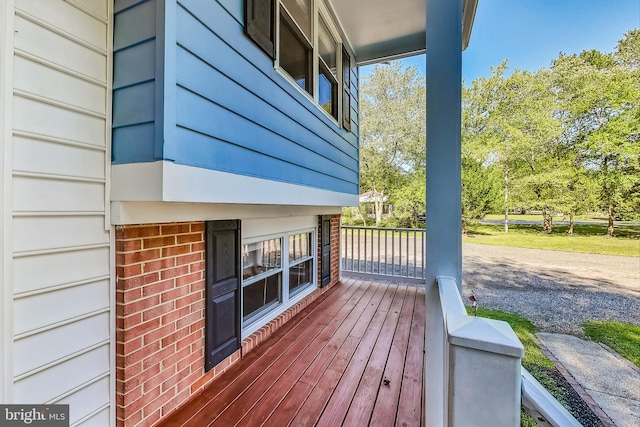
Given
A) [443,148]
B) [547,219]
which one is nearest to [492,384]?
[443,148]

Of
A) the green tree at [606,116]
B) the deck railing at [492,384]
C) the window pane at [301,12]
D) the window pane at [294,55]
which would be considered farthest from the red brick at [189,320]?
the green tree at [606,116]

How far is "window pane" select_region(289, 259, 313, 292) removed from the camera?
3.80m

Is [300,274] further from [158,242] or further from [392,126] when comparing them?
[392,126]

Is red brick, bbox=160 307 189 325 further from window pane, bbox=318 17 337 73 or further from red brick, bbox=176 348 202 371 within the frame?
window pane, bbox=318 17 337 73

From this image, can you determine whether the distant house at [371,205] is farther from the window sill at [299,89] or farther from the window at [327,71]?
the window sill at [299,89]

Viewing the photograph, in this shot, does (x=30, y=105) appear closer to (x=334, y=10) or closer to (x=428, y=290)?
(x=428, y=290)

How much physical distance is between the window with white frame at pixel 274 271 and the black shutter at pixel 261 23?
5.99 feet

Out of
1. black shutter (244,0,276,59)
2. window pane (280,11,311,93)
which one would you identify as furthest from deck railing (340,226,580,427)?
window pane (280,11,311,93)

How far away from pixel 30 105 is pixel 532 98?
1622 cm

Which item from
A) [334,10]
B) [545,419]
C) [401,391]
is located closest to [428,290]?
[545,419]

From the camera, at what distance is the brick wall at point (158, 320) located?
1.50 metres

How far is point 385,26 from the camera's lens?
385cm

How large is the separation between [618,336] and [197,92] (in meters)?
5.40

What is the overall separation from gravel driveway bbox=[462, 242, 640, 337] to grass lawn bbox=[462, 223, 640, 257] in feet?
5.10
